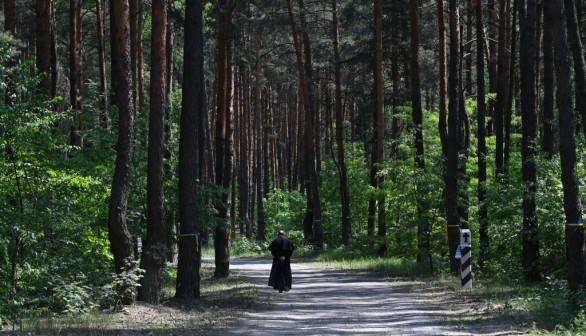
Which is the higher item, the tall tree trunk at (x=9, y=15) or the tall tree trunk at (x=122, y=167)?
the tall tree trunk at (x=9, y=15)

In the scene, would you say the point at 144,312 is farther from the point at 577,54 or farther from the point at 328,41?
the point at 328,41

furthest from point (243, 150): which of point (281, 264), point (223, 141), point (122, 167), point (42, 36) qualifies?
point (122, 167)

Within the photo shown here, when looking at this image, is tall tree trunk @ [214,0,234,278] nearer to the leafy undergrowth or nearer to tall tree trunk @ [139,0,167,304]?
the leafy undergrowth

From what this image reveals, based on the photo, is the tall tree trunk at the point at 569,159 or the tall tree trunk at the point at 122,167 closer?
the tall tree trunk at the point at 569,159

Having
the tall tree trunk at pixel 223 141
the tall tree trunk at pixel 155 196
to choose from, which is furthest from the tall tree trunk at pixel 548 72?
the tall tree trunk at pixel 223 141

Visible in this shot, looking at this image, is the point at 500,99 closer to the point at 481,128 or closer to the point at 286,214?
the point at 481,128

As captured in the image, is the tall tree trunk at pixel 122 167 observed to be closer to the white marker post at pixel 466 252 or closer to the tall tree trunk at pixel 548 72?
the white marker post at pixel 466 252

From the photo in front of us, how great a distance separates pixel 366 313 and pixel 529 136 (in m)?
7.44

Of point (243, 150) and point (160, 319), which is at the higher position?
point (243, 150)

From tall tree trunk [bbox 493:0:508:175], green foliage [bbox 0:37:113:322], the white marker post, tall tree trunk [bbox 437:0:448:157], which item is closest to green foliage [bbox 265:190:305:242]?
tall tree trunk [bbox 493:0:508:175]

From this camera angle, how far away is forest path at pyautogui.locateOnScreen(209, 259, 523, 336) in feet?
47.9

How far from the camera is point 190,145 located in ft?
65.0

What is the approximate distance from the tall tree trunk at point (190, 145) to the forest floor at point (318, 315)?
91cm

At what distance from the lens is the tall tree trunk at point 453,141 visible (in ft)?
83.4
